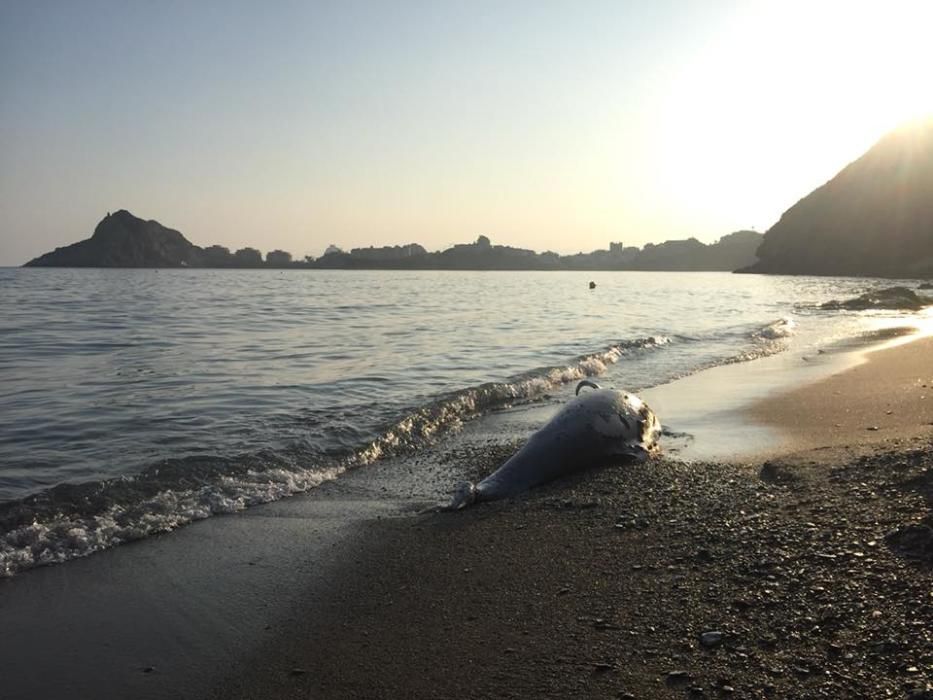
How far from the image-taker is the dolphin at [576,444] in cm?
629

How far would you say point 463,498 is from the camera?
19.5 feet

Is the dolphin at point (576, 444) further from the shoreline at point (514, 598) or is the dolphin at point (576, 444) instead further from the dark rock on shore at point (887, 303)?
the dark rock on shore at point (887, 303)

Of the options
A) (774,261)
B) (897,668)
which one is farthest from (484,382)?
(774,261)

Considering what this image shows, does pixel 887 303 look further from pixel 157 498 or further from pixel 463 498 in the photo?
pixel 157 498

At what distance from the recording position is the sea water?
244 inches

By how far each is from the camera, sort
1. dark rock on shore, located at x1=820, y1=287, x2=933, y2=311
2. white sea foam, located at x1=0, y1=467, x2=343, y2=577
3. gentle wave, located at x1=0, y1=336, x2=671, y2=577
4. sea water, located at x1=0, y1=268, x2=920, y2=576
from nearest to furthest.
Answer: white sea foam, located at x1=0, y1=467, x2=343, y2=577 → gentle wave, located at x1=0, y1=336, x2=671, y2=577 → sea water, located at x1=0, y1=268, x2=920, y2=576 → dark rock on shore, located at x1=820, y1=287, x2=933, y2=311

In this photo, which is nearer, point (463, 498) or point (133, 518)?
point (133, 518)

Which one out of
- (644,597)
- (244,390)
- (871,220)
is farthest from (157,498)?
(871,220)

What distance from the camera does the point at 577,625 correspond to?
3516mm

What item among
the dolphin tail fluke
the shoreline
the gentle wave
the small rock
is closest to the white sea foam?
the gentle wave

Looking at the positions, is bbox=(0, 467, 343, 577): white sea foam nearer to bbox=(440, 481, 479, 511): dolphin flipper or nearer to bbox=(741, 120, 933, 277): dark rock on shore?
bbox=(440, 481, 479, 511): dolphin flipper

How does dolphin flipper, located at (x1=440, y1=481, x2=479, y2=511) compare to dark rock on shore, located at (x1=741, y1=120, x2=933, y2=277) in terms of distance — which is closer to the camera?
dolphin flipper, located at (x1=440, y1=481, x2=479, y2=511)

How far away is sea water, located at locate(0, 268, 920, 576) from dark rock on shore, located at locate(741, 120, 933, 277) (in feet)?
257

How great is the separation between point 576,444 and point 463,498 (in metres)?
1.50
